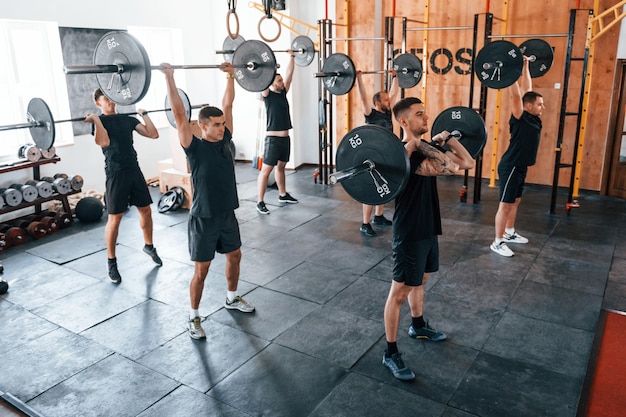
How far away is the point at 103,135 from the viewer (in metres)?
3.79

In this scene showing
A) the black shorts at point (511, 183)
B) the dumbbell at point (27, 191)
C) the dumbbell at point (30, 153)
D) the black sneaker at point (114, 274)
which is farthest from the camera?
the dumbbell at point (30, 153)

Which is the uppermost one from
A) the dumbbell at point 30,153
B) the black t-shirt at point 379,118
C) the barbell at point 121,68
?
the barbell at point 121,68

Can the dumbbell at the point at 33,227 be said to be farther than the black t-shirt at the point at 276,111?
No

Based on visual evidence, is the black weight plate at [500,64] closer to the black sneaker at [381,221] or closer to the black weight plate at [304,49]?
the black sneaker at [381,221]

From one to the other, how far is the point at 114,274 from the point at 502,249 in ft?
10.7

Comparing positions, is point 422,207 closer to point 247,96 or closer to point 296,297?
point 296,297

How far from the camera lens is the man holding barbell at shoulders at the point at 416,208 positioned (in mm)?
2473

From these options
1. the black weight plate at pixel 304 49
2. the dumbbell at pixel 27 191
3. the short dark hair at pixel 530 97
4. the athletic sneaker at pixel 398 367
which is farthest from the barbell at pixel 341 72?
the dumbbell at pixel 27 191

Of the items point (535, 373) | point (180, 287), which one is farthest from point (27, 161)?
point (535, 373)

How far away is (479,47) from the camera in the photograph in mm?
6562

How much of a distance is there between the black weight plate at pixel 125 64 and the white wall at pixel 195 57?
3255 millimetres

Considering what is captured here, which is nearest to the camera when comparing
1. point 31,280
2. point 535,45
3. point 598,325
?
point 598,325

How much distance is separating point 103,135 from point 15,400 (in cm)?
195

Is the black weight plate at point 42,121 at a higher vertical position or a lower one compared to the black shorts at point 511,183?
higher
